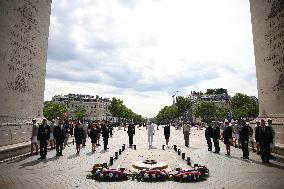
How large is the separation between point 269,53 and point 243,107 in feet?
317

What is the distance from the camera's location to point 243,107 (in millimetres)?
106875

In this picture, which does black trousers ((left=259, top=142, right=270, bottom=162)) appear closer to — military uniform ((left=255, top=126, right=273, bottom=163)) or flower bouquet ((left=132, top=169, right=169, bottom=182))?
military uniform ((left=255, top=126, right=273, bottom=163))

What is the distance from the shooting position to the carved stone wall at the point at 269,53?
14.8 metres

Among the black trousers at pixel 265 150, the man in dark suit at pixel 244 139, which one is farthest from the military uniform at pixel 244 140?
the black trousers at pixel 265 150

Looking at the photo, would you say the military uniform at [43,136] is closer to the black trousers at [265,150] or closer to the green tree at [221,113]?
the black trousers at [265,150]

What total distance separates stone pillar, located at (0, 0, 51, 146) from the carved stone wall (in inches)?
565

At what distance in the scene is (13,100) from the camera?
15.8 metres

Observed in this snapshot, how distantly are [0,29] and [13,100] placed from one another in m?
4.08

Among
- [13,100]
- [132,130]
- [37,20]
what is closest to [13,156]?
[13,100]

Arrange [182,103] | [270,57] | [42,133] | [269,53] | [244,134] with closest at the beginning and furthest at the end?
[244,134] < [42,133] < [270,57] < [269,53] < [182,103]

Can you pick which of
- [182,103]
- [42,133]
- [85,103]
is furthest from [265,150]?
[85,103]

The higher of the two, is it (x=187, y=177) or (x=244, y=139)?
(x=244, y=139)

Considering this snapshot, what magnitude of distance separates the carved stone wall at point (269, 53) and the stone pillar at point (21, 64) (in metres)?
14.4

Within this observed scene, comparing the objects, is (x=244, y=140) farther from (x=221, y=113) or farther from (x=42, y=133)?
(x=221, y=113)
